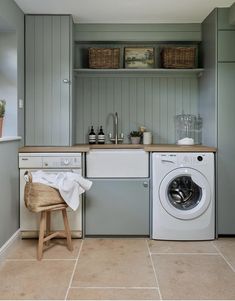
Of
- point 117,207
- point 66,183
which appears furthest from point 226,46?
point 66,183

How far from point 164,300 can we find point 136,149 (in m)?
1.57

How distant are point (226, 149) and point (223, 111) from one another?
38cm

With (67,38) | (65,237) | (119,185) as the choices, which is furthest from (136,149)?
(67,38)

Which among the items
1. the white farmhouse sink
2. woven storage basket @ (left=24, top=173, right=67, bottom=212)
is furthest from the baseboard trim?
the white farmhouse sink

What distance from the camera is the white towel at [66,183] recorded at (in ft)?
9.40

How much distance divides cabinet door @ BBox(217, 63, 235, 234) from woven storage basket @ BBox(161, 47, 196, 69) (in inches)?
17.4

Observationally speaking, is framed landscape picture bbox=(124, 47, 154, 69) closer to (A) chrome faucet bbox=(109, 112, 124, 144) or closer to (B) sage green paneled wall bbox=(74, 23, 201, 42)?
(B) sage green paneled wall bbox=(74, 23, 201, 42)

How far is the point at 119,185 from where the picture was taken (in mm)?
3307

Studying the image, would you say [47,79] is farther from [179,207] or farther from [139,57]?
[179,207]

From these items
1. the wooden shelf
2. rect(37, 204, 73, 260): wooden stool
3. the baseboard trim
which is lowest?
the baseboard trim

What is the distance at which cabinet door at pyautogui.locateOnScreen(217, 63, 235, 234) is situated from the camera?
10.7 feet

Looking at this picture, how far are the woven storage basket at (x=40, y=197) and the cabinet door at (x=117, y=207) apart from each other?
0.52 meters

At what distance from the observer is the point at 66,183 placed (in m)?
2.88

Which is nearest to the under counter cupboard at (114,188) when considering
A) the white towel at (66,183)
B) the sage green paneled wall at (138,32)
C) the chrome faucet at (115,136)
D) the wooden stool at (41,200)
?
the white towel at (66,183)
